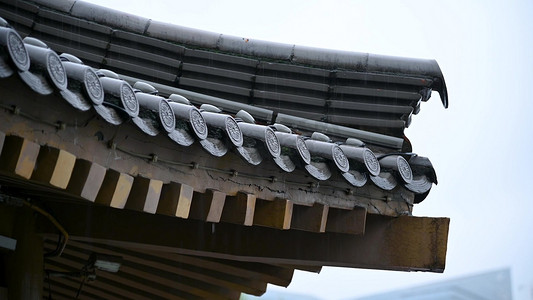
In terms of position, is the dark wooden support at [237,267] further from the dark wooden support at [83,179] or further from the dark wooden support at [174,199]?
the dark wooden support at [83,179]

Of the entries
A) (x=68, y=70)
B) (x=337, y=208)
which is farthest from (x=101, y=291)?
(x=68, y=70)

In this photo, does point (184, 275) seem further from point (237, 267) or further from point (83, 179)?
point (83, 179)

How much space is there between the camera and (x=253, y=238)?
17.1 feet

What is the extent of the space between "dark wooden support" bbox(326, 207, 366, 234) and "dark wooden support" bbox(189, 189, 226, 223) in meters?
0.82

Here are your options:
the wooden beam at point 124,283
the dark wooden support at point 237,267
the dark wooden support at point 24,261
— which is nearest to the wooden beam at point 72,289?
the wooden beam at point 124,283

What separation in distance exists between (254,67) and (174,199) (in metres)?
1.74

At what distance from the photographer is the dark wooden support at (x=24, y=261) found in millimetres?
5176

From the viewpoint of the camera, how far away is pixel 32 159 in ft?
11.1

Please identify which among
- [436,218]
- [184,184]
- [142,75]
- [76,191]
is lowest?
[76,191]

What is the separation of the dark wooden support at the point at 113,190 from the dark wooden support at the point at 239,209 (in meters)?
0.73

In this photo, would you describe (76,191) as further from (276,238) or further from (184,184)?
(276,238)

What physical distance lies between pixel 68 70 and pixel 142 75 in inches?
87.9

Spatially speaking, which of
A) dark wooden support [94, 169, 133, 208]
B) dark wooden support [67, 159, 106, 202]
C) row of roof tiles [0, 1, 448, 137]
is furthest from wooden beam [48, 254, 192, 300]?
dark wooden support [67, 159, 106, 202]

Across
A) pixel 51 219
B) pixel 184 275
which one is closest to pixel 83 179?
pixel 51 219
